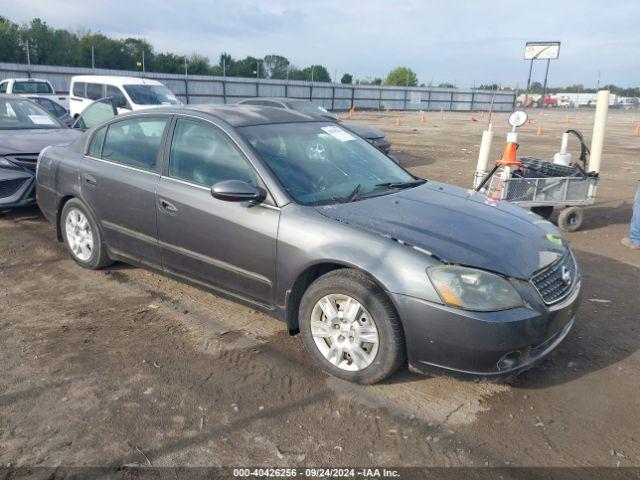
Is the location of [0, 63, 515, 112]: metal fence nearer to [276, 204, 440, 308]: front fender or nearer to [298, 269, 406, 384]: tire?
[276, 204, 440, 308]: front fender

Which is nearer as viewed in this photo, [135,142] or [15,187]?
[135,142]

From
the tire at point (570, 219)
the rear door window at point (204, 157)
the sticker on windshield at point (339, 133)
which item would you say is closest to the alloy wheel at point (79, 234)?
the rear door window at point (204, 157)

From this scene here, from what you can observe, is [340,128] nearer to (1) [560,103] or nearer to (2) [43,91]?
(2) [43,91]

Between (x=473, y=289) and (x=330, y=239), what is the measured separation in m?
0.89

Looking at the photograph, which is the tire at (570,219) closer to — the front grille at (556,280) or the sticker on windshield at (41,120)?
the front grille at (556,280)

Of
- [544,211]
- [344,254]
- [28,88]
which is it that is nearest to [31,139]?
[344,254]

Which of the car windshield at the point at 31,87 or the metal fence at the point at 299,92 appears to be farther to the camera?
the metal fence at the point at 299,92

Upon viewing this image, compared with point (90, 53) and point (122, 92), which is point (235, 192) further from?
point (90, 53)

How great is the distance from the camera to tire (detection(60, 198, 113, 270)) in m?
4.78

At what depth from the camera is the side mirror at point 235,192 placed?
3393 mm

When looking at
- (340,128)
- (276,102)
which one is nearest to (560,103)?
(276,102)

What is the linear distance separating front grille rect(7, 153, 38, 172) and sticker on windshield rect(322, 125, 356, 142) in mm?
4106

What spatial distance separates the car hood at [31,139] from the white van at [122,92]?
6533 millimetres

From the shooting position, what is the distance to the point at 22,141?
6734 mm
